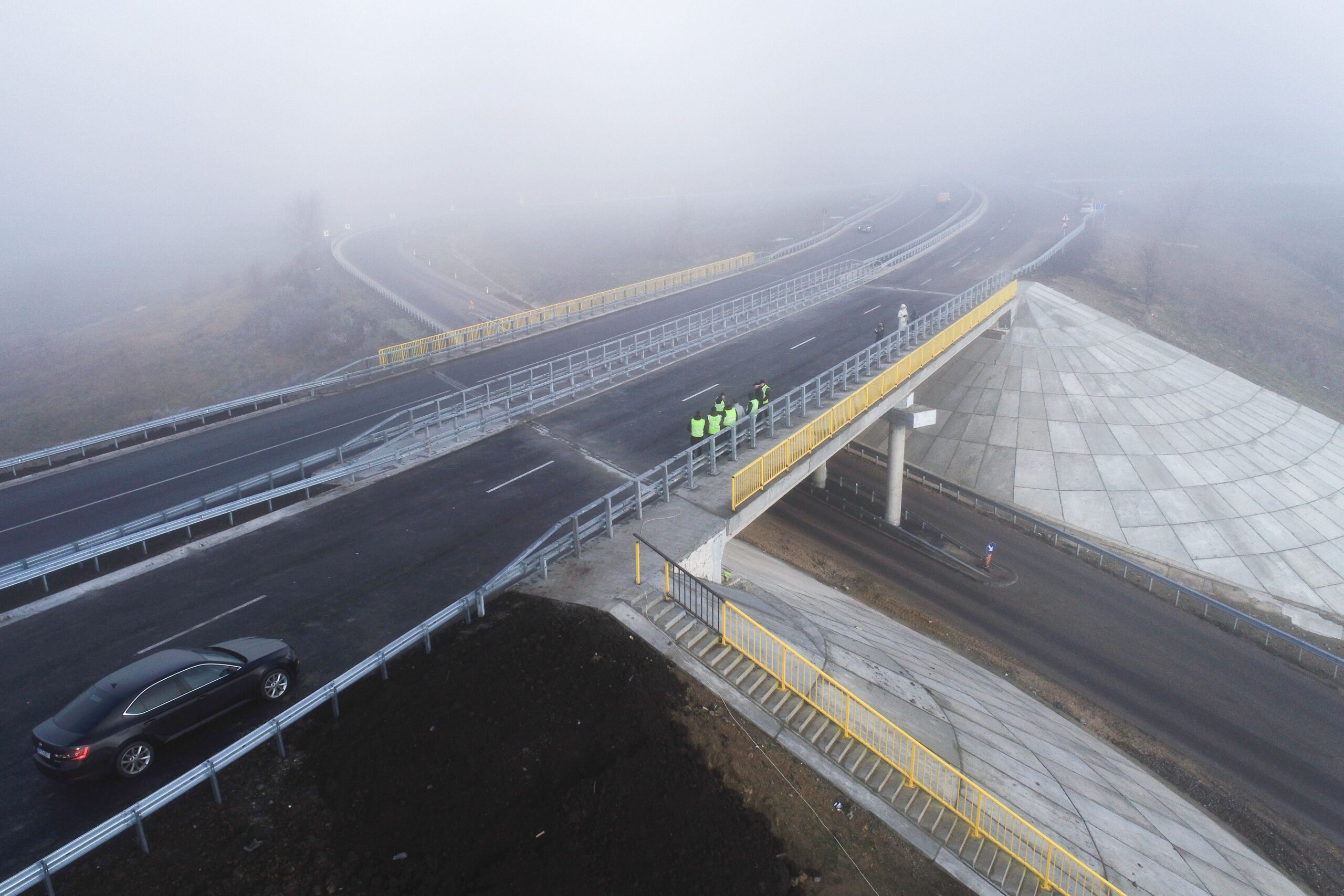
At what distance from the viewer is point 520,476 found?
20438mm

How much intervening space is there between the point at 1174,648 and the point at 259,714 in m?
26.3

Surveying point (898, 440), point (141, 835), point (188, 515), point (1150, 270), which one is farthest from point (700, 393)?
point (1150, 270)

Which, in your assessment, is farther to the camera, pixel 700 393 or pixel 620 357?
pixel 620 357

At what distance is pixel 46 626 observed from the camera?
45.0 feet

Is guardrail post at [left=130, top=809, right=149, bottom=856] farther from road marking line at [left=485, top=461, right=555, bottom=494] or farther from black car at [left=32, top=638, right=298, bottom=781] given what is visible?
road marking line at [left=485, top=461, right=555, bottom=494]

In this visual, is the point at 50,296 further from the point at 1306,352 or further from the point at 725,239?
the point at 1306,352

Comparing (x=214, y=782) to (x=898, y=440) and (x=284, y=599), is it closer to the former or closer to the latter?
(x=284, y=599)

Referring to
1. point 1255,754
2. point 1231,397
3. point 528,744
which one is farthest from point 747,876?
point 1231,397

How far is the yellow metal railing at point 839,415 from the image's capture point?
18453 millimetres

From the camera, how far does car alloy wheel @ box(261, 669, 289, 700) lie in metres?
11.1

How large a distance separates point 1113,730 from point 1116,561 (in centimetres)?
1023

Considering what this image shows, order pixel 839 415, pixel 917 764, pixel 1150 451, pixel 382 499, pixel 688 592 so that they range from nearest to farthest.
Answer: pixel 917 764 < pixel 688 592 < pixel 382 499 < pixel 839 415 < pixel 1150 451

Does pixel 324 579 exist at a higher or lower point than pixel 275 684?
lower

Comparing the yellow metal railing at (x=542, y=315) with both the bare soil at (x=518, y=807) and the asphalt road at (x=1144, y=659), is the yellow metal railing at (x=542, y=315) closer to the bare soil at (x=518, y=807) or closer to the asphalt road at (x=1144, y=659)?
the asphalt road at (x=1144, y=659)
